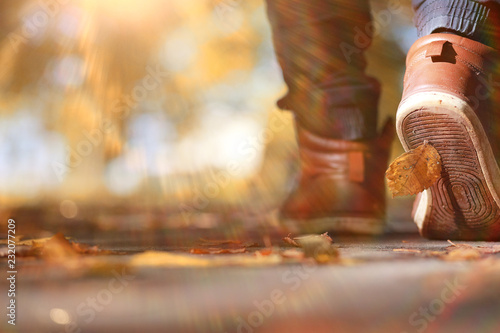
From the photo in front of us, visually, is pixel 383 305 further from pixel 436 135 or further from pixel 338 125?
pixel 338 125

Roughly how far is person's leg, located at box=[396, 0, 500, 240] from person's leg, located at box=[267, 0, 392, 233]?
0.35 m

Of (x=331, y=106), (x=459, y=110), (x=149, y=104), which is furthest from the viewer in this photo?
(x=149, y=104)

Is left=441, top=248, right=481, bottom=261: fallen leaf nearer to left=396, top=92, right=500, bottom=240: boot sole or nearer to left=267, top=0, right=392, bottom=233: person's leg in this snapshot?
left=396, top=92, right=500, bottom=240: boot sole

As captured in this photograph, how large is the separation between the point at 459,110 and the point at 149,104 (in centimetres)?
319

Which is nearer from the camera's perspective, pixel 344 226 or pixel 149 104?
pixel 344 226

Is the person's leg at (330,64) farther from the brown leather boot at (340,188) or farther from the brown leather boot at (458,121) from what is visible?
the brown leather boot at (458,121)

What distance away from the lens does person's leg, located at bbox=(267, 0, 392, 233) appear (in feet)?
4.25

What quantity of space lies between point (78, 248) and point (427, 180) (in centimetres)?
72

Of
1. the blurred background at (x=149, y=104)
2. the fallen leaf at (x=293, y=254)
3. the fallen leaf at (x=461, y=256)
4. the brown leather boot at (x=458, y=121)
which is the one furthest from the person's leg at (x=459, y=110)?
the blurred background at (x=149, y=104)

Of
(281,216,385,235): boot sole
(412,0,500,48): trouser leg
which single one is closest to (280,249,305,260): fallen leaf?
(281,216,385,235): boot sole

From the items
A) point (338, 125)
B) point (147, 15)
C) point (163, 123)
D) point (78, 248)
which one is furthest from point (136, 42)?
point (78, 248)

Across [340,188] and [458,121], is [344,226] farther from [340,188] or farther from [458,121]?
[458,121]

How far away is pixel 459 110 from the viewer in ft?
2.63

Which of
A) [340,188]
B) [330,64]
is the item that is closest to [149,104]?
[330,64]
